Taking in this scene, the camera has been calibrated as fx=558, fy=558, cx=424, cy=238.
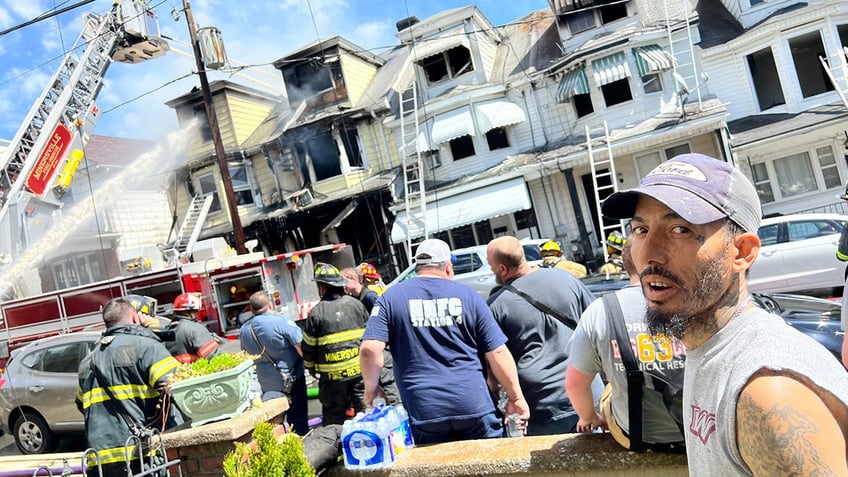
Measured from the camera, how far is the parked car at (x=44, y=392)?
669 cm

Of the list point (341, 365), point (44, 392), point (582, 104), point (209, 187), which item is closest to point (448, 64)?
point (582, 104)

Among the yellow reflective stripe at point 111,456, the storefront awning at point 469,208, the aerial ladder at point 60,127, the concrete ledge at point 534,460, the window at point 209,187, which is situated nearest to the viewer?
the concrete ledge at point 534,460

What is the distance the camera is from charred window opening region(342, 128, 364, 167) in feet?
62.1

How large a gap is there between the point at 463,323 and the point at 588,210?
14.2 m

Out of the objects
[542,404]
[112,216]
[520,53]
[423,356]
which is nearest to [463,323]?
[423,356]

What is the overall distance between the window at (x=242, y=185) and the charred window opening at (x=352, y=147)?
Answer: 14.0 ft

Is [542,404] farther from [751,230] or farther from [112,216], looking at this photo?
[112,216]

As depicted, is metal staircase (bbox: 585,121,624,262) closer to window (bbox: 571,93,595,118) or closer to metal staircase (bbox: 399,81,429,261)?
window (bbox: 571,93,595,118)

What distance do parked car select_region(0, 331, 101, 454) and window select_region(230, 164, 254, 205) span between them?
13746 millimetres

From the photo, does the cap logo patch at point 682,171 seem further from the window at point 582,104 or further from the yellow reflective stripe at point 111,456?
the window at point 582,104

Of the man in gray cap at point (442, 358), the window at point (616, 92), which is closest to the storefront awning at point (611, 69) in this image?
the window at point (616, 92)

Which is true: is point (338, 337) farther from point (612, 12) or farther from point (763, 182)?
point (612, 12)

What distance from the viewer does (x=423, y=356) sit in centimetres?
300

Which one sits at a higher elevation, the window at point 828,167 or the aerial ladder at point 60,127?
the aerial ladder at point 60,127
